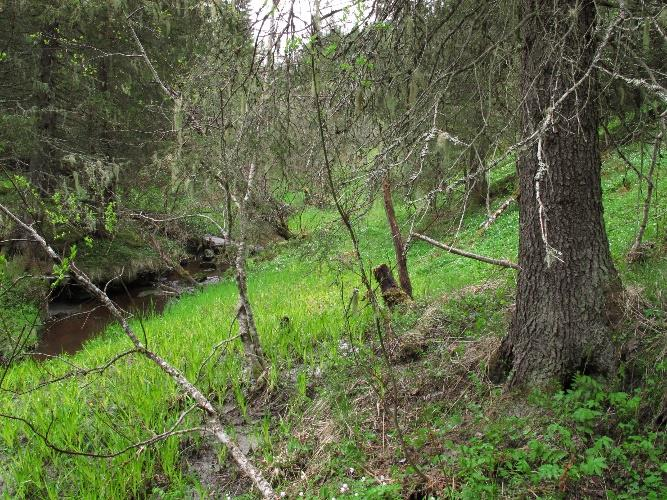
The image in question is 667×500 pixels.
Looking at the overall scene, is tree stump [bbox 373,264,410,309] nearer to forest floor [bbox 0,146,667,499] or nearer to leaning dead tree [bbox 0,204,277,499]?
forest floor [bbox 0,146,667,499]

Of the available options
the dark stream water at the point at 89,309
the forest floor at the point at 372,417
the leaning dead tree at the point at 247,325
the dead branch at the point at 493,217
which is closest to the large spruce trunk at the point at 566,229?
the forest floor at the point at 372,417

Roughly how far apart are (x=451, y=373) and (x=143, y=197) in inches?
591

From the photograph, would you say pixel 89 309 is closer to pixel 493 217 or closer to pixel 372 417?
pixel 372 417

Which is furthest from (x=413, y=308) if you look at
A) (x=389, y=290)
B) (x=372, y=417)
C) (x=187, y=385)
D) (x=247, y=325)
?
(x=187, y=385)

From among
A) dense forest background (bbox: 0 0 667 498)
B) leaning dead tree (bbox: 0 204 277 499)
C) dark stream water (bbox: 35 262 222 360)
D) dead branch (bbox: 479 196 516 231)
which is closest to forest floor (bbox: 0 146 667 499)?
dense forest background (bbox: 0 0 667 498)

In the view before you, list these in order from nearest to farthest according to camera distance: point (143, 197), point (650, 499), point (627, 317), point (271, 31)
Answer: point (650, 499) < point (271, 31) < point (627, 317) < point (143, 197)

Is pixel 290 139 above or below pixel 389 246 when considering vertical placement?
above

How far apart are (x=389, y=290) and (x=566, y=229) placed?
374cm

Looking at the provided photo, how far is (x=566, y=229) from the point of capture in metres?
3.48

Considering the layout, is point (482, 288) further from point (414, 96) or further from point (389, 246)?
point (389, 246)

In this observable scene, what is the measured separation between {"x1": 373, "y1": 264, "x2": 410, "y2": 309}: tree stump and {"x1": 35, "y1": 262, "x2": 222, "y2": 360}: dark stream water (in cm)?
362

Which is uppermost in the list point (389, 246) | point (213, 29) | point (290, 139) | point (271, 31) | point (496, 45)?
point (213, 29)

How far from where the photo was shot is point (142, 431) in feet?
14.6

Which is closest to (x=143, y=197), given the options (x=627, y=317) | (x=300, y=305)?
(x=300, y=305)
